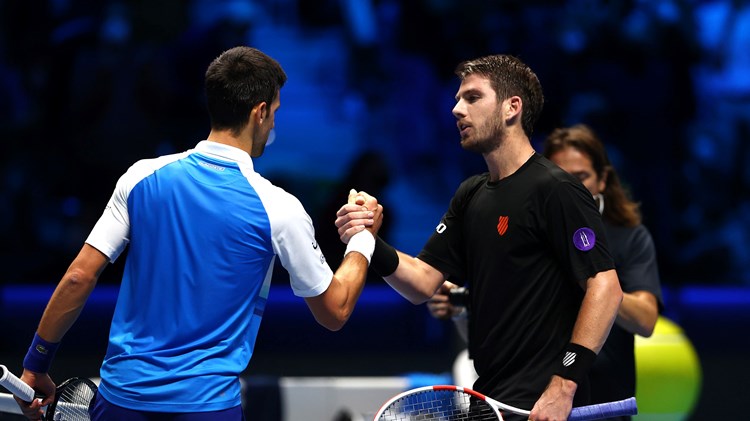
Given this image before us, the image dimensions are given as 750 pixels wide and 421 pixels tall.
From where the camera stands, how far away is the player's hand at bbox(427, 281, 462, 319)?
145 inches

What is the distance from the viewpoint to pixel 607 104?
33.8 ft

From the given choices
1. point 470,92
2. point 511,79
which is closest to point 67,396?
point 470,92

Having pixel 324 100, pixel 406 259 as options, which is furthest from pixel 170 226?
pixel 324 100

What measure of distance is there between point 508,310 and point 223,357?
0.85 metres

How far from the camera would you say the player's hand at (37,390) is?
2.86 m

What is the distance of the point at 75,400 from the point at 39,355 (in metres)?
0.18

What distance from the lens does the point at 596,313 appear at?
278 cm

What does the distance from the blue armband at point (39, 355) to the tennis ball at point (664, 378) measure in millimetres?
2518

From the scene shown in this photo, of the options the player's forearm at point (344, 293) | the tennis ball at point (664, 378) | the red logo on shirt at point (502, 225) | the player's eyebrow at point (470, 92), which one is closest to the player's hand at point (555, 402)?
the red logo on shirt at point (502, 225)

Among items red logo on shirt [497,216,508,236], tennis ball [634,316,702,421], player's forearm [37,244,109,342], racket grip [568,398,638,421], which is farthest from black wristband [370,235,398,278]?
tennis ball [634,316,702,421]

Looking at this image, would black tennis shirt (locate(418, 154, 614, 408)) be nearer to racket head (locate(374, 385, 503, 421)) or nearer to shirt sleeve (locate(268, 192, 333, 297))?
racket head (locate(374, 385, 503, 421))

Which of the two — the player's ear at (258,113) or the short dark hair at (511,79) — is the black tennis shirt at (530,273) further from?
the player's ear at (258,113)

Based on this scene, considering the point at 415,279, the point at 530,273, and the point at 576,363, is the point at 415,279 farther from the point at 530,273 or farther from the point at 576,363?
the point at 576,363

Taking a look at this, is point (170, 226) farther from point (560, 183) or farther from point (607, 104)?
point (607, 104)
